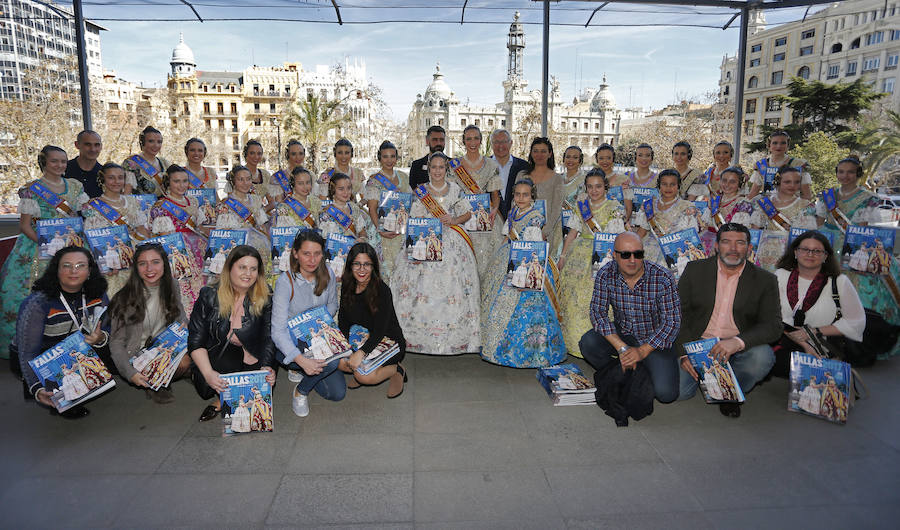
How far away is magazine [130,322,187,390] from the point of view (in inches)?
145

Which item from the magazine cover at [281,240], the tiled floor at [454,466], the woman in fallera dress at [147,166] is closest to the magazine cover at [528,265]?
the tiled floor at [454,466]

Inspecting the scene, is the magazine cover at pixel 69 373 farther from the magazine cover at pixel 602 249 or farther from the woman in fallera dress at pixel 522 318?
the magazine cover at pixel 602 249

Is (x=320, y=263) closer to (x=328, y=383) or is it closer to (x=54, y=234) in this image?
(x=328, y=383)

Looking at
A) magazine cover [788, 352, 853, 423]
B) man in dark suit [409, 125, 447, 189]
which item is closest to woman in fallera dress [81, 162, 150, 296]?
man in dark suit [409, 125, 447, 189]

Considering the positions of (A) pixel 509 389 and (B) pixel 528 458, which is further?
(A) pixel 509 389

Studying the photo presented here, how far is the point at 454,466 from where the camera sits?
3129 millimetres

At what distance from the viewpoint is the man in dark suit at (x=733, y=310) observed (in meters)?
3.80

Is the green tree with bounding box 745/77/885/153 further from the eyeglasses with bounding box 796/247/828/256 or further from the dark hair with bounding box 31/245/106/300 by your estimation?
the dark hair with bounding box 31/245/106/300

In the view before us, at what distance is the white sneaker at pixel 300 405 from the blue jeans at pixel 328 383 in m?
0.04

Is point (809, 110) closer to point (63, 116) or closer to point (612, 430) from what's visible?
point (612, 430)

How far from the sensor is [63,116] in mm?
24109

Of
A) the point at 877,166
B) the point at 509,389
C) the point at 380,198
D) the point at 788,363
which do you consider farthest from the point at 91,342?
the point at 877,166

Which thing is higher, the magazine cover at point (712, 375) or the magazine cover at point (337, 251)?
the magazine cover at point (337, 251)

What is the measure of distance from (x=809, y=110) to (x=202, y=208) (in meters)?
37.4
